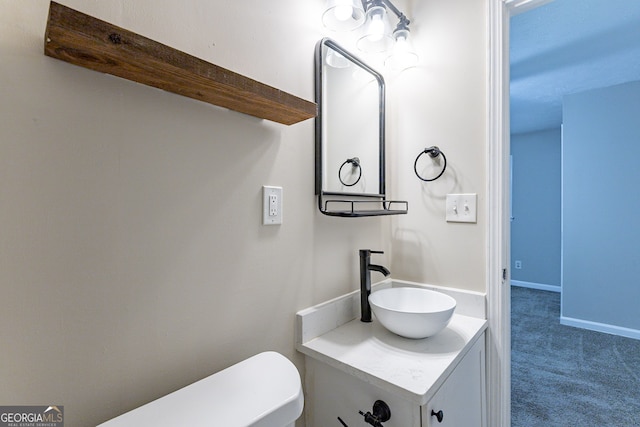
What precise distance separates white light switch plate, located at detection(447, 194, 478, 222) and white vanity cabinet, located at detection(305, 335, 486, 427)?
0.49m

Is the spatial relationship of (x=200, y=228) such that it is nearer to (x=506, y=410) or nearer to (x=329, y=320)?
(x=329, y=320)

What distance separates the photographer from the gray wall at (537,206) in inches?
163

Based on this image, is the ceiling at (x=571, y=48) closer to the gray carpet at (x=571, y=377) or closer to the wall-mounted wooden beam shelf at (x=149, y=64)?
the wall-mounted wooden beam shelf at (x=149, y=64)

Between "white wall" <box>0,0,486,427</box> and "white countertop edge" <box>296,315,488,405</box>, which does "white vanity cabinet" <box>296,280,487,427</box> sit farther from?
"white wall" <box>0,0,486,427</box>

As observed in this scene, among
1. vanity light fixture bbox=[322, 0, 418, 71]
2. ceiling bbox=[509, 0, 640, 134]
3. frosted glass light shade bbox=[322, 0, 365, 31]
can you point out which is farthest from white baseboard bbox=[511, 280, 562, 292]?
frosted glass light shade bbox=[322, 0, 365, 31]

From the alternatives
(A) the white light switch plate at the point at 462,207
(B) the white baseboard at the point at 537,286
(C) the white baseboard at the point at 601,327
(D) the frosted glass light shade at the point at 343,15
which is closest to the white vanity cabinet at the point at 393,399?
(A) the white light switch plate at the point at 462,207

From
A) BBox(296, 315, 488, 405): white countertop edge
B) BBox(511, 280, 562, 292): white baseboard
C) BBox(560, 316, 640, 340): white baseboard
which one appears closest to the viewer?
BBox(296, 315, 488, 405): white countertop edge

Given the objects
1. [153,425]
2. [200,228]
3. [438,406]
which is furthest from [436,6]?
[153,425]

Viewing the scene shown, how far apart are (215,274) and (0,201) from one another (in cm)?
43

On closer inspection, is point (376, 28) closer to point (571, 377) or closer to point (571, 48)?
point (571, 48)

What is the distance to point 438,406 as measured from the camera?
80 centimetres

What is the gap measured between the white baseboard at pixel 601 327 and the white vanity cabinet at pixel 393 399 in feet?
8.44

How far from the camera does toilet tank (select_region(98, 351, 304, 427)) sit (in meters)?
0.55

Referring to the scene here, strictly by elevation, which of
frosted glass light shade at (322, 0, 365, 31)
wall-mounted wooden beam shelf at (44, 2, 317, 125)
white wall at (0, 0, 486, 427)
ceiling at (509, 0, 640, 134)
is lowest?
white wall at (0, 0, 486, 427)
